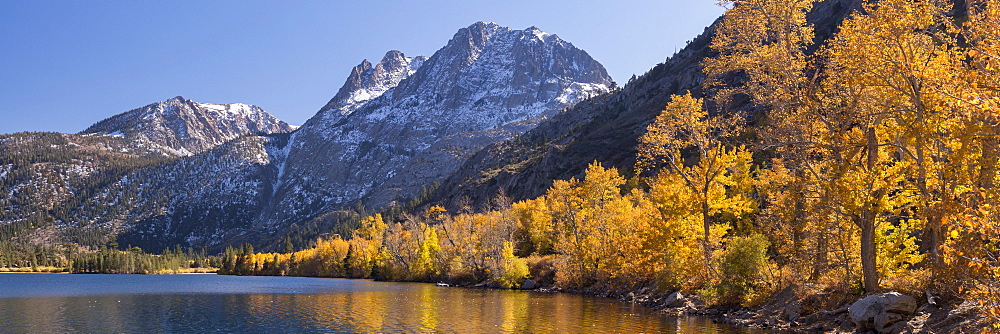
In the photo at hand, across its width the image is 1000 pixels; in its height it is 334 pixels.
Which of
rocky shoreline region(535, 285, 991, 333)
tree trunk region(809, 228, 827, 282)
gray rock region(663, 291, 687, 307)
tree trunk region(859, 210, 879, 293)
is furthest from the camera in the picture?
gray rock region(663, 291, 687, 307)

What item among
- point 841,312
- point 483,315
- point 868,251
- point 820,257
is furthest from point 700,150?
point 483,315

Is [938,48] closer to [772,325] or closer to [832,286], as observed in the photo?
[832,286]

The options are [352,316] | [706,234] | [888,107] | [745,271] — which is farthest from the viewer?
[706,234]

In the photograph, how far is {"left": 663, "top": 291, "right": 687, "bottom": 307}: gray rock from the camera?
49781mm

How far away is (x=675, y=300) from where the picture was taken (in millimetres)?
50125

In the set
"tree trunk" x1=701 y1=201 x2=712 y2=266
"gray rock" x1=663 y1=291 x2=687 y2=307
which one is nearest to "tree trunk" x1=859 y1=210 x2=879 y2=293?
"tree trunk" x1=701 y1=201 x2=712 y2=266

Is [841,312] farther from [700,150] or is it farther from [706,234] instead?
[700,150]

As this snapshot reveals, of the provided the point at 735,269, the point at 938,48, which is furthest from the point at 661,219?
the point at 938,48

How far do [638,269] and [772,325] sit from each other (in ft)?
79.9

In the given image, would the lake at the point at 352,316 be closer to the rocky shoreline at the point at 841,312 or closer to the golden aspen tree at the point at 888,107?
the rocky shoreline at the point at 841,312

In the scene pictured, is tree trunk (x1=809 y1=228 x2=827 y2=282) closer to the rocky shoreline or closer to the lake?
the rocky shoreline

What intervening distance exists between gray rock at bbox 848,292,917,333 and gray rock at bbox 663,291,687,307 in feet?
A: 65.7

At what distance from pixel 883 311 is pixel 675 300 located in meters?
22.2

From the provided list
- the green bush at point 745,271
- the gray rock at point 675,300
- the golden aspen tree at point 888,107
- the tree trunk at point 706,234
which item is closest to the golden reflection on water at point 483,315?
the gray rock at point 675,300
